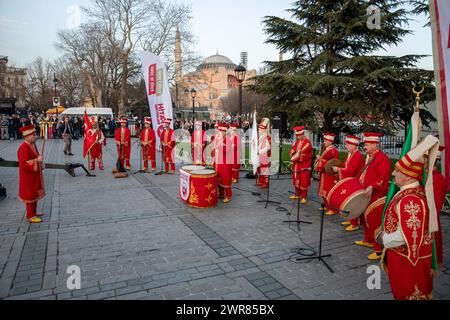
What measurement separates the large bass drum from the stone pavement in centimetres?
95

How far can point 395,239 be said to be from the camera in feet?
10.6

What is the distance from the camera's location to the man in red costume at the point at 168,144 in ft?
41.8

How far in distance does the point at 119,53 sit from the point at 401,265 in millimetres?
37919

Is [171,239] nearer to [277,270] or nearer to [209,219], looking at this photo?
[209,219]

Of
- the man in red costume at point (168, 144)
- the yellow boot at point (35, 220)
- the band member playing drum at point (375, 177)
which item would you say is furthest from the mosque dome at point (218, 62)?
the band member playing drum at point (375, 177)

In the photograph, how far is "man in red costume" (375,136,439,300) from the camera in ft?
10.4

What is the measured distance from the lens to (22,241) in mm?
6137

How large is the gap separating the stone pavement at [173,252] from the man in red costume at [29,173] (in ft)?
1.61

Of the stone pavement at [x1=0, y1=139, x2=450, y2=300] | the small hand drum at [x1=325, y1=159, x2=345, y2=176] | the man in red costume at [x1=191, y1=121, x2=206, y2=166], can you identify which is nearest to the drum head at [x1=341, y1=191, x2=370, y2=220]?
the stone pavement at [x1=0, y1=139, x2=450, y2=300]

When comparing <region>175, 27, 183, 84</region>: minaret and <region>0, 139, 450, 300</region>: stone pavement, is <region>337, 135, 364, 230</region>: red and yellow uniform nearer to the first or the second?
<region>0, 139, 450, 300</region>: stone pavement

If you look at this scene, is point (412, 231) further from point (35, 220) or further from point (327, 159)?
point (35, 220)

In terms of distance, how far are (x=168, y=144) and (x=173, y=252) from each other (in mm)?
7712
